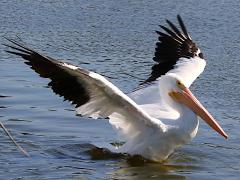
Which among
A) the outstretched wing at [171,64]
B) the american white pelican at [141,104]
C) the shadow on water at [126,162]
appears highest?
the outstretched wing at [171,64]

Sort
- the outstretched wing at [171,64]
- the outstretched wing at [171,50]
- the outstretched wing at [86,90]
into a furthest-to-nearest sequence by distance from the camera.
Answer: the outstretched wing at [171,50] < the outstretched wing at [171,64] < the outstretched wing at [86,90]

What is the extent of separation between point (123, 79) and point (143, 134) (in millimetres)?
2372

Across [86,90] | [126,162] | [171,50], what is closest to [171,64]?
[171,50]

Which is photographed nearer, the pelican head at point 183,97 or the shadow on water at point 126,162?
the shadow on water at point 126,162

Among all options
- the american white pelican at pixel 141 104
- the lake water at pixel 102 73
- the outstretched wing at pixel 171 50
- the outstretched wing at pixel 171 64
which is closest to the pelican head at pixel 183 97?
the american white pelican at pixel 141 104

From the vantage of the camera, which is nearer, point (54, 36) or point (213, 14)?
point (54, 36)

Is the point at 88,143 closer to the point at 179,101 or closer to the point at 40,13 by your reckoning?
the point at 179,101

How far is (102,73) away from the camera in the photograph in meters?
9.98

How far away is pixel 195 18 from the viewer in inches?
507

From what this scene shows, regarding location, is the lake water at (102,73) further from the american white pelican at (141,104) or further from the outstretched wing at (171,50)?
the outstretched wing at (171,50)

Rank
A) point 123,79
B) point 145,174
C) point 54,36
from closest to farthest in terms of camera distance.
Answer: point 145,174 < point 123,79 < point 54,36

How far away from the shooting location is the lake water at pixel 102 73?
725 centimetres

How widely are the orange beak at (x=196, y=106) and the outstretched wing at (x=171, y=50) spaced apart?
1.01 m

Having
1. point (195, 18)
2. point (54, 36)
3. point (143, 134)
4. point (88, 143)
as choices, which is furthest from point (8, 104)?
point (195, 18)
